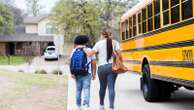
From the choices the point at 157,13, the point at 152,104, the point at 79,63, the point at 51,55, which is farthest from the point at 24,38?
the point at 79,63

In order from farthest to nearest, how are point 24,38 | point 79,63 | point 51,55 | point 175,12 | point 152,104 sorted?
point 24,38
point 51,55
point 152,104
point 79,63
point 175,12

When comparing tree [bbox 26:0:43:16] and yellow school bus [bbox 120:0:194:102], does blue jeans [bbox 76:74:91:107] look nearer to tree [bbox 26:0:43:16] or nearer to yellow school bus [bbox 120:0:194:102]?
yellow school bus [bbox 120:0:194:102]

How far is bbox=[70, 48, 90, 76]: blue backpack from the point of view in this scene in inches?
440

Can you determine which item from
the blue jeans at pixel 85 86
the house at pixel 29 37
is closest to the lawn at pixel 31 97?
the blue jeans at pixel 85 86

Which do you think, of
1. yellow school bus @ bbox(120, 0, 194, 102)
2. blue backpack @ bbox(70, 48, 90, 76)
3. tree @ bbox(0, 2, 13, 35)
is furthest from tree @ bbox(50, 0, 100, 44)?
blue backpack @ bbox(70, 48, 90, 76)

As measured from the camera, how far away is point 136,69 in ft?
51.6

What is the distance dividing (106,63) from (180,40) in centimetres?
192

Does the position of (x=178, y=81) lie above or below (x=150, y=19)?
below

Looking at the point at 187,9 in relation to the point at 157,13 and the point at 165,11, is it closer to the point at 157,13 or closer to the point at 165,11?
the point at 165,11

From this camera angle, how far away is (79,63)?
36.7 feet

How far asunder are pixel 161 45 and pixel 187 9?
2.41 meters

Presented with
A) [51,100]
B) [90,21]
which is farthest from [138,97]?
[90,21]

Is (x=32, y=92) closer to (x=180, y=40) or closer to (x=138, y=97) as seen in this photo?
(x=138, y=97)

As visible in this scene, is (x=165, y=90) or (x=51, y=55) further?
(x=51, y=55)
